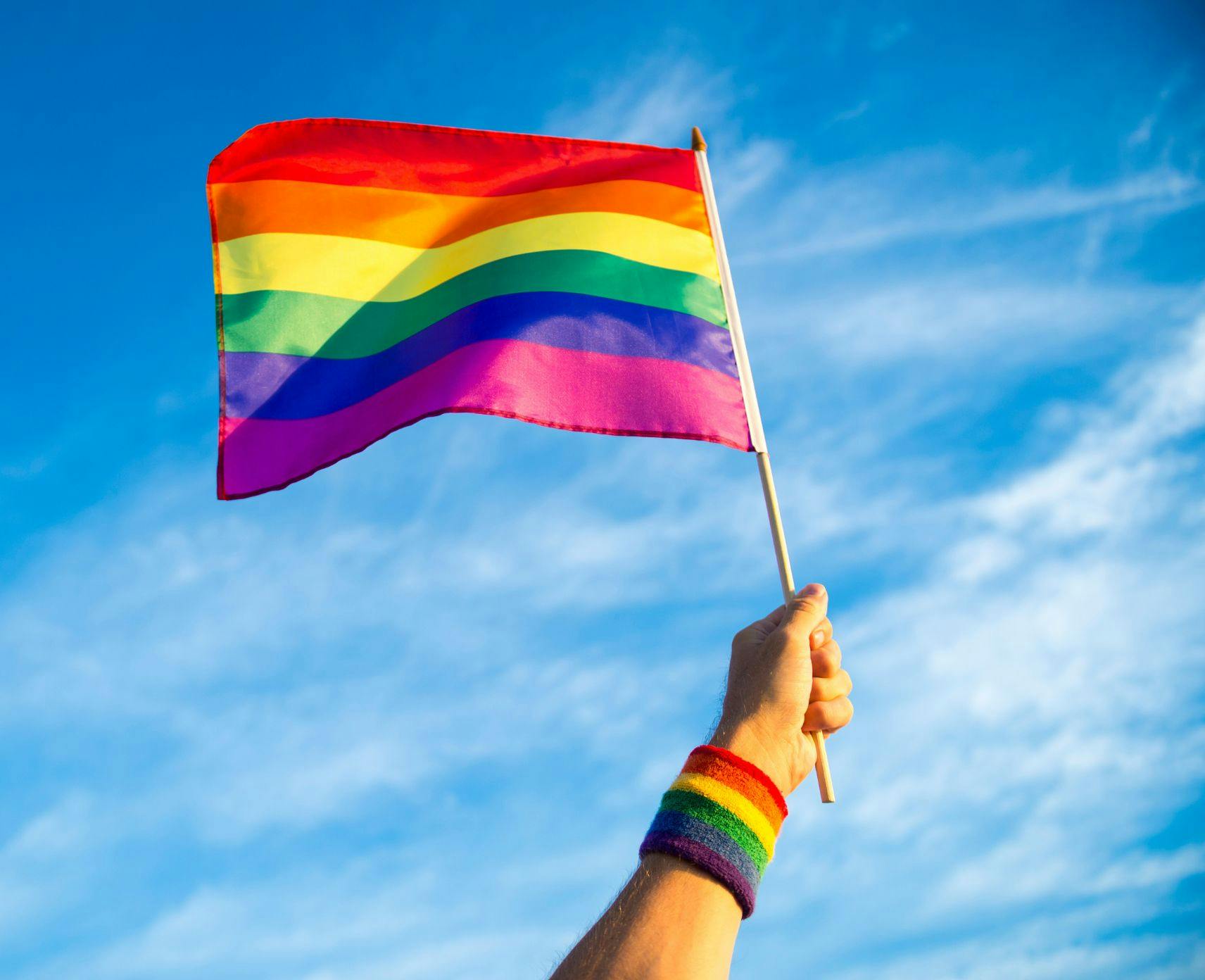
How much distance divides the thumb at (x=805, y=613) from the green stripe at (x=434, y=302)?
266 centimetres

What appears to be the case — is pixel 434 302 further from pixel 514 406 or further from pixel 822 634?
pixel 822 634

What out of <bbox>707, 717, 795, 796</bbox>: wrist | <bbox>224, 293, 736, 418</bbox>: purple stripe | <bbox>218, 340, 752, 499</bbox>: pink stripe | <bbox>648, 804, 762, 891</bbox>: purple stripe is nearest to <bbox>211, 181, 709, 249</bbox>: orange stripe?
<bbox>224, 293, 736, 418</bbox>: purple stripe

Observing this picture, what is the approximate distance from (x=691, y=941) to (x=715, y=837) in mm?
432

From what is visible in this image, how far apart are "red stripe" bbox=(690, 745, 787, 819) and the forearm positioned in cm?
52

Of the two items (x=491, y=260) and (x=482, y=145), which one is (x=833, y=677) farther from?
(x=482, y=145)

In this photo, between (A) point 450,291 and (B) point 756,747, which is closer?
(B) point 756,747

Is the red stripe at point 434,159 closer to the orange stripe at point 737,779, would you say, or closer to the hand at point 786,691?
the hand at point 786,691

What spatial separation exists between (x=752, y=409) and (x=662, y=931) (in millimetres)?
4160

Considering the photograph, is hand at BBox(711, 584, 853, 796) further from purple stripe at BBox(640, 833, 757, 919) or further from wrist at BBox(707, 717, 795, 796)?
purple stripe at BBox(640, 833, 757, 919)

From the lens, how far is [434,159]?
794 cm

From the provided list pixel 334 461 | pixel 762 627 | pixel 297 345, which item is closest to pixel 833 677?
Result: pixel 762 627

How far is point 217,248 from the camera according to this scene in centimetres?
795

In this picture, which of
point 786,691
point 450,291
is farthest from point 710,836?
point 450,291

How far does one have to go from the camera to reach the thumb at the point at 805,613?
4.63 m
